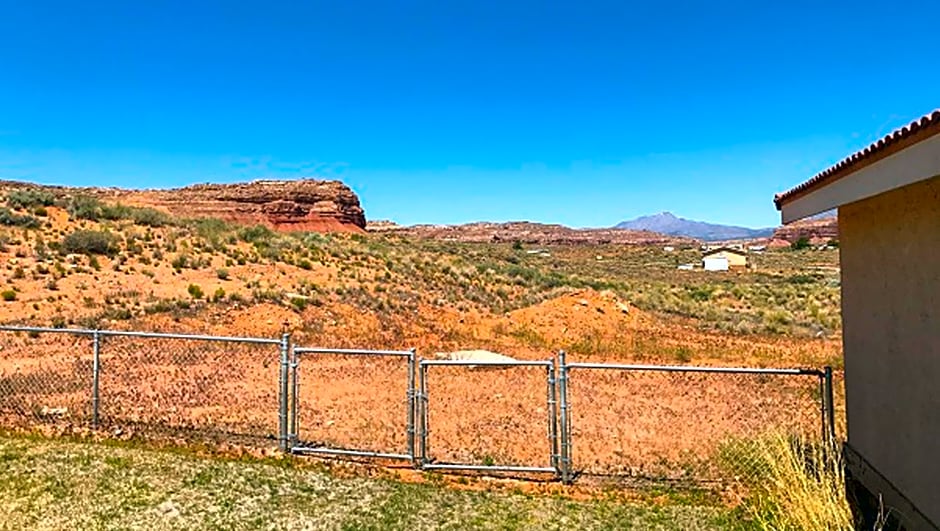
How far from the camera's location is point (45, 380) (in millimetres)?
13320

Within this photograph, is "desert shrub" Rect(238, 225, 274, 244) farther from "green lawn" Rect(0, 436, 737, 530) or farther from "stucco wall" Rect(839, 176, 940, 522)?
"stucco wall" Rect(839, 176, 940, 522)

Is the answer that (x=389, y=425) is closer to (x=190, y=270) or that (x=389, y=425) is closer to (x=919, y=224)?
(x=919, y=224)

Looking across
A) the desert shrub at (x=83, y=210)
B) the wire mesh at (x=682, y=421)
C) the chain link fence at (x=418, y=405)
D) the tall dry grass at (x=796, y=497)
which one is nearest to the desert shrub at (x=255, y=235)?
the desert shrub at (x=83, y=210)

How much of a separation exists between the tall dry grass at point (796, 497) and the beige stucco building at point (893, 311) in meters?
0.53

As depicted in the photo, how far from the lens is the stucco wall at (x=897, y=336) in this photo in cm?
580

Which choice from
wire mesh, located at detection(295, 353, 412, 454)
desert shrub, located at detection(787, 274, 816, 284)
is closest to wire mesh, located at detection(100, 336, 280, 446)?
wire mesh, located at detection(295, 353, 412, 454)

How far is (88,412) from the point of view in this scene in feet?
36.8

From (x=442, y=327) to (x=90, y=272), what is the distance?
13.7 meters

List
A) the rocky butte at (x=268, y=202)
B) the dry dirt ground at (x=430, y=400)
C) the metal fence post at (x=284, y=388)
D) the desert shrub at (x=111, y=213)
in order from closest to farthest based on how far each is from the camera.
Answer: the metal fence post at (x=284, y=388)
the dry dirt ground at (x=430, y=400)
the desert shrub at (x=111, y=213)
the rocky butte at (x=268, y=202)

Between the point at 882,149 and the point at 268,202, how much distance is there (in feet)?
262

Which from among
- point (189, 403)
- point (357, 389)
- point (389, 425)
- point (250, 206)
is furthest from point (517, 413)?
point (250, 206)

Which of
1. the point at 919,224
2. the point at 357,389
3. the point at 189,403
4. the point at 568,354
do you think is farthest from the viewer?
the point at 568,354

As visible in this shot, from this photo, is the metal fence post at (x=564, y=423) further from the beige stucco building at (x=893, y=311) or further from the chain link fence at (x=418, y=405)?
the beige stucco building at (x=893, y=311)

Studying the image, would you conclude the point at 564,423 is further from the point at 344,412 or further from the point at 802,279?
the point at 802,279
